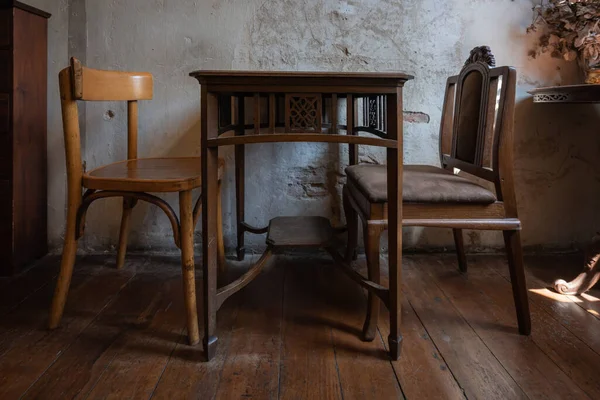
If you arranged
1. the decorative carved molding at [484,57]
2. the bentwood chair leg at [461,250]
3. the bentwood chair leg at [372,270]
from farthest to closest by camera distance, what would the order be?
the bentwood chair leg at [461,250]
the decorative carved molding at [484,57]
the bentwood chair leg at [372,270]

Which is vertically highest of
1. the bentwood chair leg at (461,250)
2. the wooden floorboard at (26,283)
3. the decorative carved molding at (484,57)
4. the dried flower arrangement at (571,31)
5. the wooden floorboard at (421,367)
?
the dried flower arrangement at (571,31)

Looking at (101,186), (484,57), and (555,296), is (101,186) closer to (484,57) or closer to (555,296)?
(484,57)

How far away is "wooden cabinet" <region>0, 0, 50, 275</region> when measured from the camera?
2.27m

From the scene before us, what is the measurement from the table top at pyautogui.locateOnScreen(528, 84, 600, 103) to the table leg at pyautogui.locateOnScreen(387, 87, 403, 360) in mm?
1019

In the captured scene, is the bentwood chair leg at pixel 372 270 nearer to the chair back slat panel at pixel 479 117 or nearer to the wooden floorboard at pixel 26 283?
the chair back slat panel at pixel 479 117

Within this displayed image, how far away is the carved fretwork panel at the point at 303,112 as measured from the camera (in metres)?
1.57

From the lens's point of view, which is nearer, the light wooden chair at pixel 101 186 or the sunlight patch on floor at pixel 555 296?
the light wooden chair at pixel 101 186

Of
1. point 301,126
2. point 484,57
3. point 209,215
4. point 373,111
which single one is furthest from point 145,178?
point 484,57

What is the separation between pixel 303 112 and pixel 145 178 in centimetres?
58

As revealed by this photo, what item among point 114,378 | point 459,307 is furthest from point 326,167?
point 114,378

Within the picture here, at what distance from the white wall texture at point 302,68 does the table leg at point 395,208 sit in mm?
1125

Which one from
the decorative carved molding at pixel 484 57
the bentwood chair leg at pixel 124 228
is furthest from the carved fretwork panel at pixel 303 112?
the bentwood chair leg at pixel 124 228

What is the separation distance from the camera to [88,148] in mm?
2672

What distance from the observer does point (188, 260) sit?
67.0 inches
